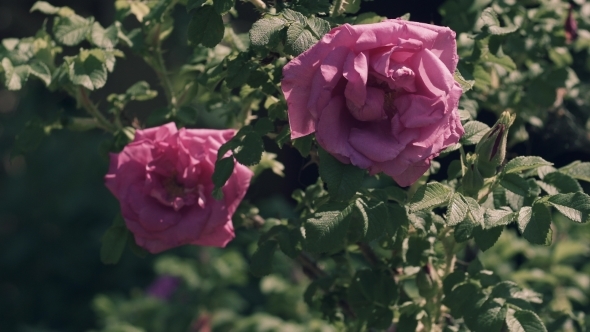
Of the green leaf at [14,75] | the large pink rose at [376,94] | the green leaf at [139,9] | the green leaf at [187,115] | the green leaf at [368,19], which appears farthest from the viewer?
the green leaf at [139,9]

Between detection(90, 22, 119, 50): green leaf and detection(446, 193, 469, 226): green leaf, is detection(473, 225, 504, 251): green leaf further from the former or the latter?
detection(90, 22, 119, 50): green leaf

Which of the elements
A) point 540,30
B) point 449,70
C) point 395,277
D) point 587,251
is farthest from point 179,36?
point 449,70

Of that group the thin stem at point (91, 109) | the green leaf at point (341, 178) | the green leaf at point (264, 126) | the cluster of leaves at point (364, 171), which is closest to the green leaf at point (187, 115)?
the cluster of leaves at point (364, 171)

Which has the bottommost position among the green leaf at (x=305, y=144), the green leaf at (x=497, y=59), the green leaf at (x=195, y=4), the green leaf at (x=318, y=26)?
the green leaf at (x=497, y=59)

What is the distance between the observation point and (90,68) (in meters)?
1.35

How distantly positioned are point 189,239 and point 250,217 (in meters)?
0.18

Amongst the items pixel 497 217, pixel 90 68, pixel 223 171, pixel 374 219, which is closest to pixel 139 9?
pixel 90 68

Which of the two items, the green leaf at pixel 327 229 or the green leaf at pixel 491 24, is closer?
the green leaf at pixel 327 229

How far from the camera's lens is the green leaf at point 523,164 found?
3.70 feet

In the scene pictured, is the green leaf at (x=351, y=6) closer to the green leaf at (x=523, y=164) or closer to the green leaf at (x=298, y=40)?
the green leaf at (x=298, y=40)

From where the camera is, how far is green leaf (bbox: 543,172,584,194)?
4.07 feet

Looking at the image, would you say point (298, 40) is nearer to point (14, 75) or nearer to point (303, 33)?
point (303, 33)

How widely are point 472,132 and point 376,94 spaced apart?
0.74ft

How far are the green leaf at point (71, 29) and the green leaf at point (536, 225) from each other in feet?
2.55
